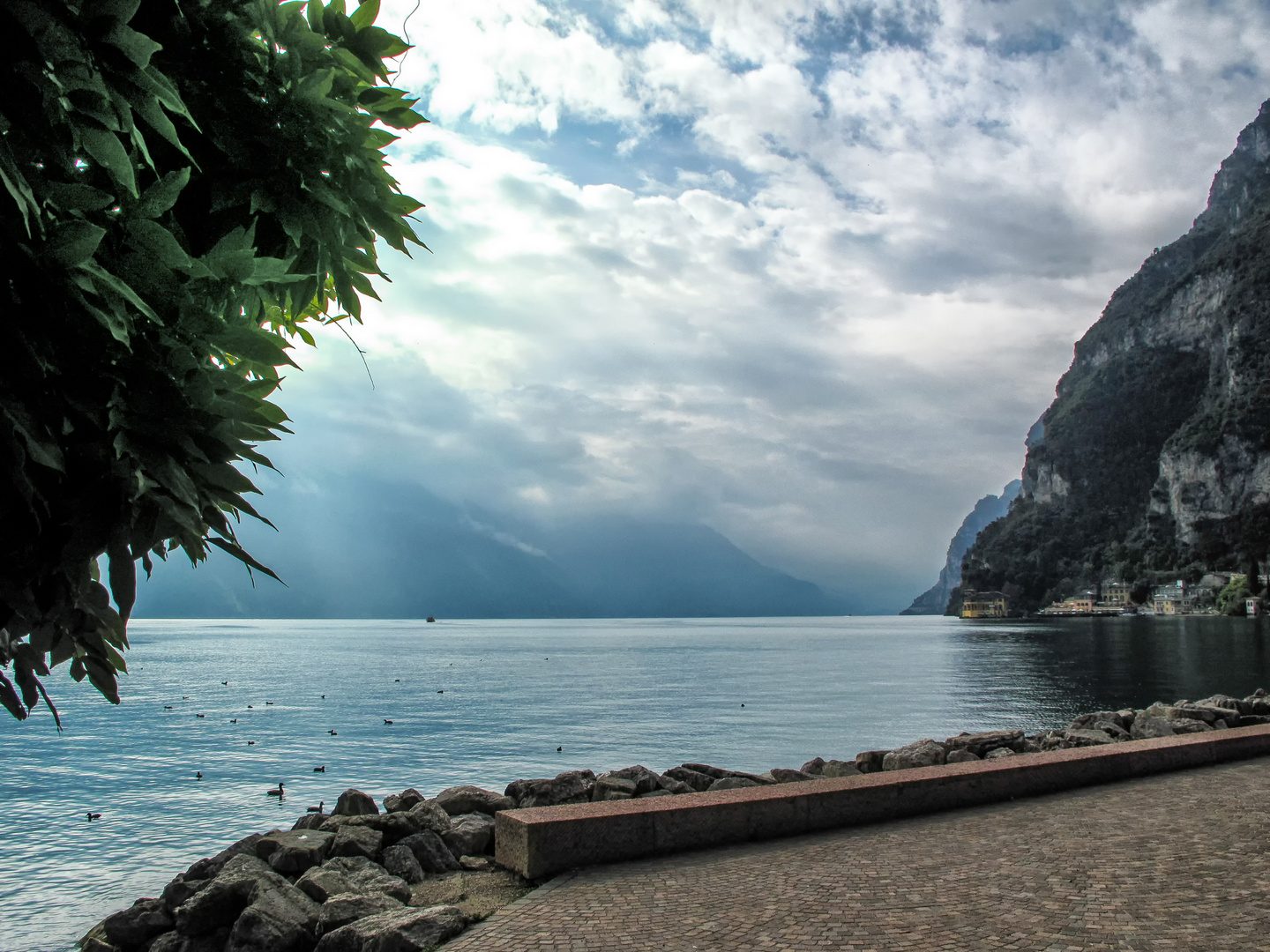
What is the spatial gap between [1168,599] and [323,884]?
194 meters

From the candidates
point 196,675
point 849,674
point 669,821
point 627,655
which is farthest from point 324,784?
point 627,655

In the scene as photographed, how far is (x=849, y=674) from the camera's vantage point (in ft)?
204

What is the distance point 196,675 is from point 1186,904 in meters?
77.4

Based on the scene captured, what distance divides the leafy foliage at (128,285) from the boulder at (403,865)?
6309mm

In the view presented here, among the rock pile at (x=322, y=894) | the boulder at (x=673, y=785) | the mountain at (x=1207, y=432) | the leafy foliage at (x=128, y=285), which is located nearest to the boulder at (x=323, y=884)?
the rock pile at (x=322, y=894)

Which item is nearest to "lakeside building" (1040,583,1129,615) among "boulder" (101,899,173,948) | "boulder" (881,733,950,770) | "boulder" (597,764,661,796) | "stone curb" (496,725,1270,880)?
"boulder" (881,733,950,770)

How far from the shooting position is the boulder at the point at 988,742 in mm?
13602

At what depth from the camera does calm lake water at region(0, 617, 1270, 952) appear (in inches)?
653

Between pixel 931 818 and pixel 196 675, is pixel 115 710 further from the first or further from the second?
pixel 931 818

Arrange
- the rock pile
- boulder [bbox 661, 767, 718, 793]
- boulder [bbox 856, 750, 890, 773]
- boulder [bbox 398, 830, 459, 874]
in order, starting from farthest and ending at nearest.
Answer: boulder [bbox 856, 750, 890, 773] < boulder [bbox 661, 767, 718, 793] < boulder [bbox 398, 830, 459, 874] < the rock pile

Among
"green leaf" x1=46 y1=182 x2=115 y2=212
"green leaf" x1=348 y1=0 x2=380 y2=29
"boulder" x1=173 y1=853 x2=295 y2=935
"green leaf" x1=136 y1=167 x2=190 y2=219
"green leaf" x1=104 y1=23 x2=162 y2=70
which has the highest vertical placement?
"green leaf" x1=348 y1=0 x2=380 y2=29

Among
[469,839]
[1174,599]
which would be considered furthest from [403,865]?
[1174,599]

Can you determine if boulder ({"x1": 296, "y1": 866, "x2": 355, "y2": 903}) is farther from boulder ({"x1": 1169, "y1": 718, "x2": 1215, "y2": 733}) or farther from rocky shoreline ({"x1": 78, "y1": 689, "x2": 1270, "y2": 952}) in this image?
boulder ({"x1": 1169, "y1": 718, "x2": 1215, "y2": 733})

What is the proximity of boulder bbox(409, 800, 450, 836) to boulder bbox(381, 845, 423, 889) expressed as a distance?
26.1 inches
